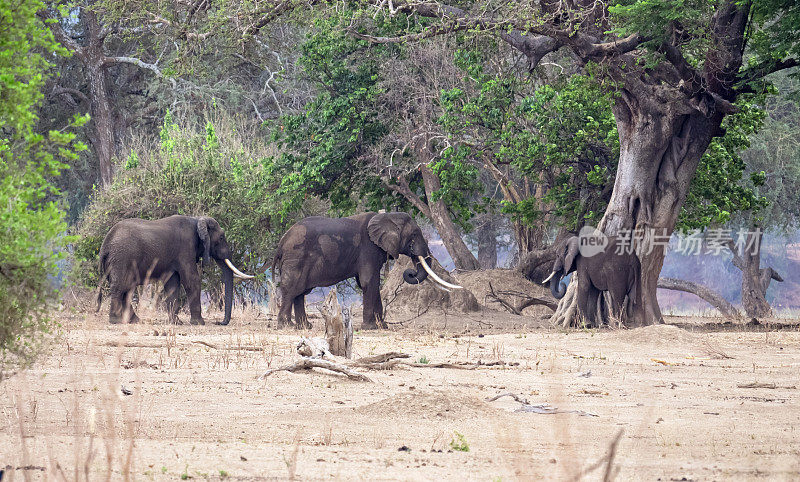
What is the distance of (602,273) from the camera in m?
18.8

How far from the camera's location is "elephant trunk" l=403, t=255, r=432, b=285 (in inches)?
755

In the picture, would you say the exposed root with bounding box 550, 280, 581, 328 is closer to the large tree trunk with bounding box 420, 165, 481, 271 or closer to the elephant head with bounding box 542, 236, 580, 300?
the elephant head with bounding box 542, 236, 580, 300

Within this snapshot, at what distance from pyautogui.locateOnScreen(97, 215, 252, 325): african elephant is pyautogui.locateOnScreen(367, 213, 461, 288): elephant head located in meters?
2.96

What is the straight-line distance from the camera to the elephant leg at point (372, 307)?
61.2 ft

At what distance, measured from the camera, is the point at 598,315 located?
19.3m

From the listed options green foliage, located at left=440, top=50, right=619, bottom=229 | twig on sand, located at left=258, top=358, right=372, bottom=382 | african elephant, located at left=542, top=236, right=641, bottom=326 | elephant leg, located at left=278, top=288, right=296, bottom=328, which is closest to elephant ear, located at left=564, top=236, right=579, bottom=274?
african elephant, located at left=542, top=236, right=641, bottom=326

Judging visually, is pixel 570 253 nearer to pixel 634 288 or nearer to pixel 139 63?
pixel 634 288

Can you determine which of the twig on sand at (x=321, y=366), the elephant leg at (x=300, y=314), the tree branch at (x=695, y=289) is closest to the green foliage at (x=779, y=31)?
the elephant leg at (x=300, y=314)

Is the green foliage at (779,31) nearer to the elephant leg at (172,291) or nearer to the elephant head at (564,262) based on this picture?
the elephant head at (564,262)

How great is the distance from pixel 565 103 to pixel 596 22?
11.9 ft

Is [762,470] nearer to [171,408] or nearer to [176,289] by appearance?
[171,408]

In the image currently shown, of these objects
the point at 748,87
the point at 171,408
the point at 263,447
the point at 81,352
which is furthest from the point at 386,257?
the point at 263,447

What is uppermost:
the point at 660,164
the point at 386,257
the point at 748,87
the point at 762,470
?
the point at 748,87

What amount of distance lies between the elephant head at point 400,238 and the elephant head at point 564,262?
2.27 meters
